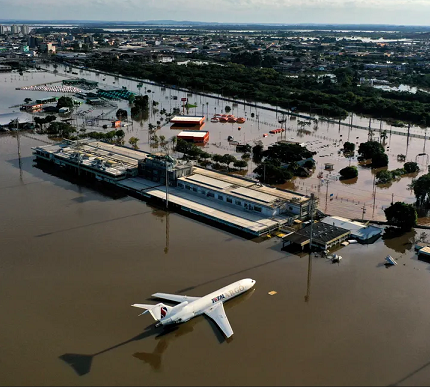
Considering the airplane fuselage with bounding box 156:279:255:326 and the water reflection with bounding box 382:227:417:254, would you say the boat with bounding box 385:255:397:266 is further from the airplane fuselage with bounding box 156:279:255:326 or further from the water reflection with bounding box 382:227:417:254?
the airplane fuselage with bounding box 156:279:255:326

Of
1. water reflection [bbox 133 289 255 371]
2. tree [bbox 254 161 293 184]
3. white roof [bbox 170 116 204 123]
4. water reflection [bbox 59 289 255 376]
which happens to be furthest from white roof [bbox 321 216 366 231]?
white roof [bbox 170 116 204 123]

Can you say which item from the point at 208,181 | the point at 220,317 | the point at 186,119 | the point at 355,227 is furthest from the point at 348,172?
the point at 186,119

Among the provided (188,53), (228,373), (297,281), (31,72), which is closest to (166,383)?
(228,373)

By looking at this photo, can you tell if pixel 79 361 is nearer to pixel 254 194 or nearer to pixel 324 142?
pixel 254 194

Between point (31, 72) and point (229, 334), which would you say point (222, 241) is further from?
point (31, 72)

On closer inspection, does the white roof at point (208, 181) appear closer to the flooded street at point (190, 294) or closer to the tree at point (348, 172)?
the flooded street at point (190, 294)

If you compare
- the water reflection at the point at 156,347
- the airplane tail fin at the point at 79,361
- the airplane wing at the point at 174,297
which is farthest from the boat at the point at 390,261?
the airplane tail fin at the point at 79,361

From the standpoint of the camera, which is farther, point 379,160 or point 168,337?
point 379,160
